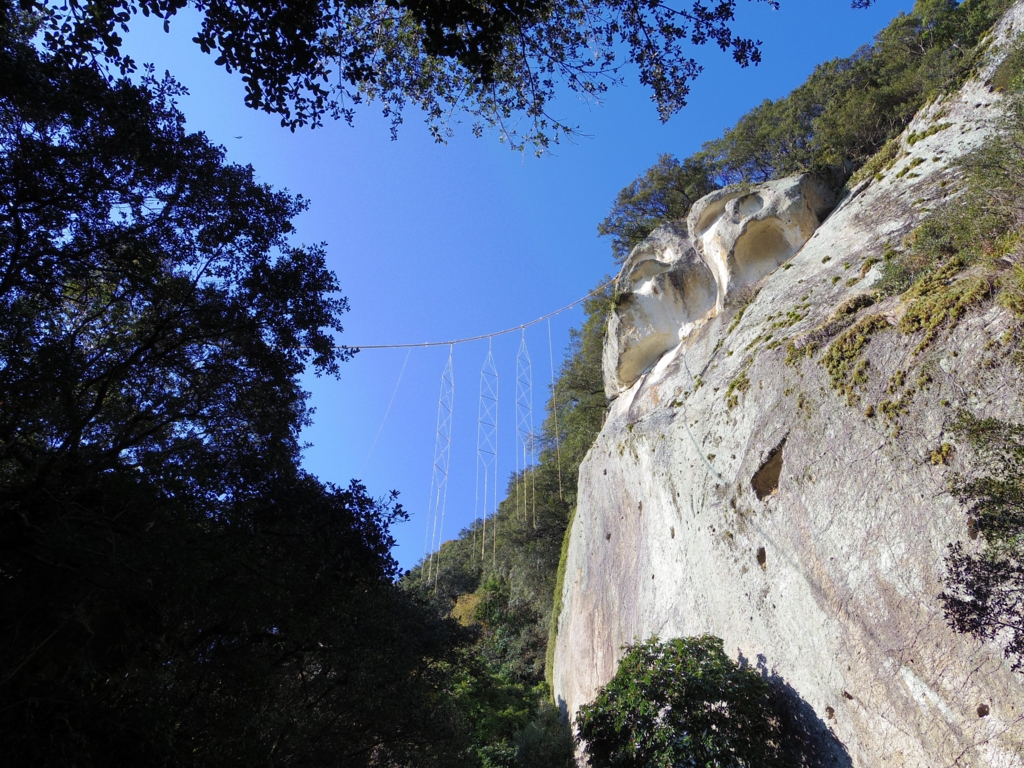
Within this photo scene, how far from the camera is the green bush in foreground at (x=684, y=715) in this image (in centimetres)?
750

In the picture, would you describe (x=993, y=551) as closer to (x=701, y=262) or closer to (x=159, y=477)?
(x=159, y=477)

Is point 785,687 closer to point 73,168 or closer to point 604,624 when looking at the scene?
point 604,624

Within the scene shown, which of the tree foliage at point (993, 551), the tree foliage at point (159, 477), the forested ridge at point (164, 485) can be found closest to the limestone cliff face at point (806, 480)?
the tree foliage at point (993, 551)

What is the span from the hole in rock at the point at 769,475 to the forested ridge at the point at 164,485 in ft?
10.9

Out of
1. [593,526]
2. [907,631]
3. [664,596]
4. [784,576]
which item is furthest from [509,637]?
[907,631]

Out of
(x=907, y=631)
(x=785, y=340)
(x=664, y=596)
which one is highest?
(x=785, y=340)

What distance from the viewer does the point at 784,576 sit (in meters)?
8.01

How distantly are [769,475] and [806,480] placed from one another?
3.06ft

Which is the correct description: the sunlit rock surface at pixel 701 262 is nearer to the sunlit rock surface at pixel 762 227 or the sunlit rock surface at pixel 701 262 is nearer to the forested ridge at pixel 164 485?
the sunlit rock surface at pixel 762 227

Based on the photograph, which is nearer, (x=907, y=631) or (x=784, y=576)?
(x=907, y=631)

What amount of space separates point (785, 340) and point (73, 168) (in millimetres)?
9575

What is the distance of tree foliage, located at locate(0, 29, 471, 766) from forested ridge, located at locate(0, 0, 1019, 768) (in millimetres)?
27

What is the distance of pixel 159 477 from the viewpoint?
645 centimetres

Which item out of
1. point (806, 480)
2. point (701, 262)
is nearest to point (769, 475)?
point (806, 480)
